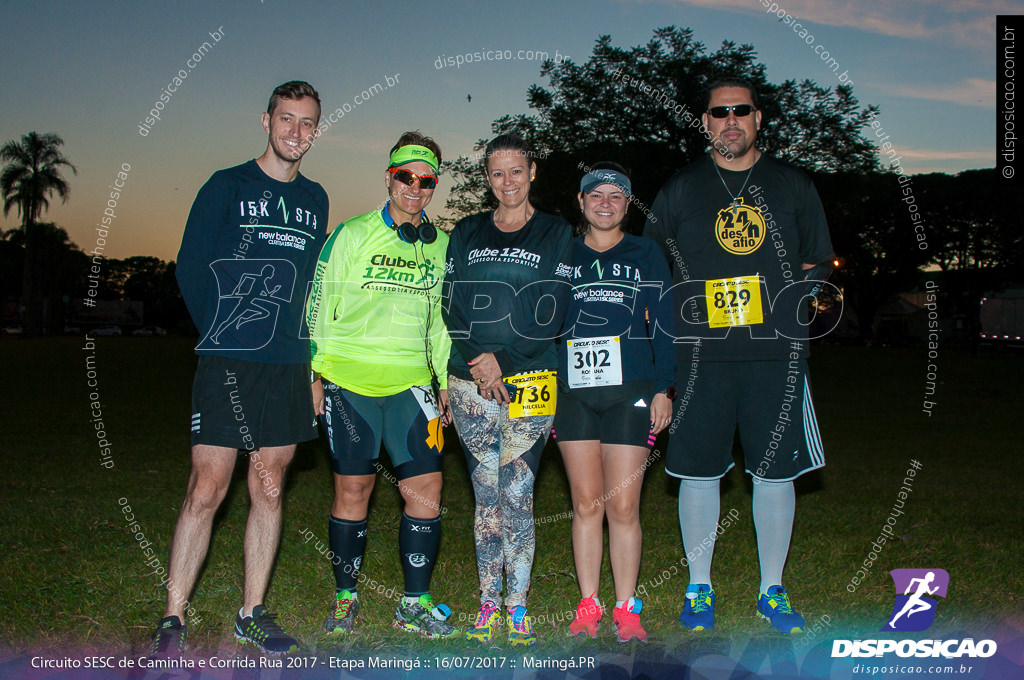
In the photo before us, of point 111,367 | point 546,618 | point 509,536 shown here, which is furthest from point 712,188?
point 111,367

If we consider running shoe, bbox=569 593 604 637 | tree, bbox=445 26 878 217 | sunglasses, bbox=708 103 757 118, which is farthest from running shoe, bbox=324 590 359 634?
tree, bbox=445 26 878 217

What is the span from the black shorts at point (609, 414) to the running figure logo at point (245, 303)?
1.54 meters

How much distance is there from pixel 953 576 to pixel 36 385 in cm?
1989

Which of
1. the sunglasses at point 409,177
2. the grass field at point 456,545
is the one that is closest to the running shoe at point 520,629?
the grass field at point 456,545

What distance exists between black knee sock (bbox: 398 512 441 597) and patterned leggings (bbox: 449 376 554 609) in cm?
30

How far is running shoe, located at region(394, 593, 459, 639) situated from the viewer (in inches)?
155

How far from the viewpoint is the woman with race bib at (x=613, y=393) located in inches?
154

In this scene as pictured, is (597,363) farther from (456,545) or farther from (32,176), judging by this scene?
(32,176)

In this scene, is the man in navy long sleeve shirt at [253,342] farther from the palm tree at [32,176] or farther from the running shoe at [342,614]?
the palm tree at [32,176]

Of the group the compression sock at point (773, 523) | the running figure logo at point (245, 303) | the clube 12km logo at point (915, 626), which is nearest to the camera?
the running figure logo at point (245, 303)

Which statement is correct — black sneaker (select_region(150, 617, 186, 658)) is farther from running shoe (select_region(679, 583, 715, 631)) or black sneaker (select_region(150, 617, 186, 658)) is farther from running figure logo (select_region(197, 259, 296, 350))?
running shoe (select_region(679, 583, 715, 631))

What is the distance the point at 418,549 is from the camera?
4055 millimetres
